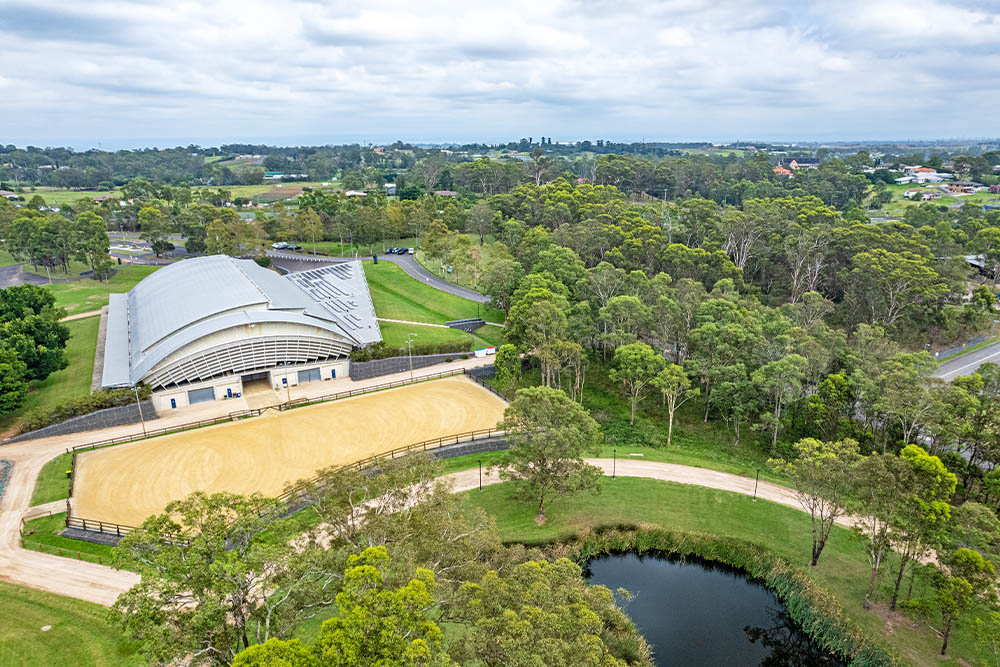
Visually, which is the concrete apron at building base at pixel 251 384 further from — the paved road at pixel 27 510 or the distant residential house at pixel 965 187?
the distant residential house at pixel 965 187

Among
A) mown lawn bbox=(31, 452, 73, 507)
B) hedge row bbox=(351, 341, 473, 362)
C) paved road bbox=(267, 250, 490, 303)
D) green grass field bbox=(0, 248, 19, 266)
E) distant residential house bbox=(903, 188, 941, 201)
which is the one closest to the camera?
mown lawn bbox=(31, 452, 73, 507)

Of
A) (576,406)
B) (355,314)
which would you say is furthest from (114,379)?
(576,406)

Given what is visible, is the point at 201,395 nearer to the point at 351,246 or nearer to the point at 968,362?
the point at 351,246

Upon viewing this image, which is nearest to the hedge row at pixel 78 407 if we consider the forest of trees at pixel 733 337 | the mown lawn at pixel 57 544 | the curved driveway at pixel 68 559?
the curved driveway at pixel 68 559

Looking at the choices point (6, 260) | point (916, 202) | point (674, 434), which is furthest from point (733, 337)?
point (916, 202)

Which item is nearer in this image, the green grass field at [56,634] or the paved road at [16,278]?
the green grass field at [56,634]

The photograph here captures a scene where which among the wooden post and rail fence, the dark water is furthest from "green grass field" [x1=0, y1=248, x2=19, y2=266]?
the dark water

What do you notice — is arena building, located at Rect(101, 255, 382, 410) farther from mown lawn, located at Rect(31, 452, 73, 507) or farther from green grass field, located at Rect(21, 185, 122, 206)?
green grass field, located at Rect(21, 185, 122, 206)
